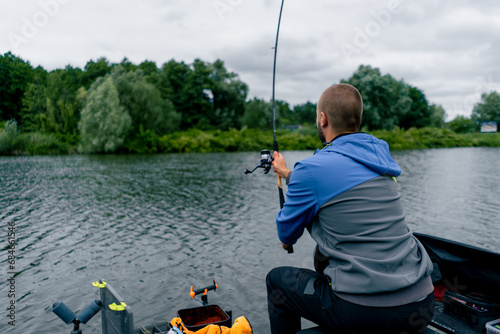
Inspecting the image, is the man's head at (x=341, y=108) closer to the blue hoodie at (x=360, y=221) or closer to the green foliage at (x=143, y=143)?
the blue hoodie at (x=360, y=221)

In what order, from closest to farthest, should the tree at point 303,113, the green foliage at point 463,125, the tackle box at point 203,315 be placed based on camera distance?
the tackle box at point 203,315, the green foliage at point 463,125, the tree at point 303,113

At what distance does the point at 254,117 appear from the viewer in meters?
60.5

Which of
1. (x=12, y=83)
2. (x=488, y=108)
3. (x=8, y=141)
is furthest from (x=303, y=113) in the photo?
(x=8, y=141)

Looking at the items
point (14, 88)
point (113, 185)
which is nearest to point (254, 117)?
point (14, 88)

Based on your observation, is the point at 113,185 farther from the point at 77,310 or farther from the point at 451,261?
the point at 451,261

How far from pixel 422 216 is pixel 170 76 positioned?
59.6 meters

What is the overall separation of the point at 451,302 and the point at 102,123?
4012 centimetres

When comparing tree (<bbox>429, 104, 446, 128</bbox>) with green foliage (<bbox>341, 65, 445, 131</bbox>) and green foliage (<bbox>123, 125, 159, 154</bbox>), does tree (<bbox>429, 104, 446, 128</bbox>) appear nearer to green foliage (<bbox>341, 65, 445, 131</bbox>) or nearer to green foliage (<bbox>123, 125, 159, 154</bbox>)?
green foliage (<bbox>341, 65, 445, 131</bbox>)

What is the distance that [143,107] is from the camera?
45.8 m

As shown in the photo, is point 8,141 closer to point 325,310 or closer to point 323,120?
point 323,120

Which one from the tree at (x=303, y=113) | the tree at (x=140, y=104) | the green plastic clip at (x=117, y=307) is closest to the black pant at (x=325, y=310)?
the green plastic clip at (x=117, y=307)

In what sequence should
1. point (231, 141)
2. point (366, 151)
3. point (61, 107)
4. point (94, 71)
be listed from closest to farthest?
point (366, 151), point (61, 107), point (231, 141), point (94, 71)

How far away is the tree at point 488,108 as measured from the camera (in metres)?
78.2

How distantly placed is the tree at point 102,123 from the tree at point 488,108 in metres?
71.0
